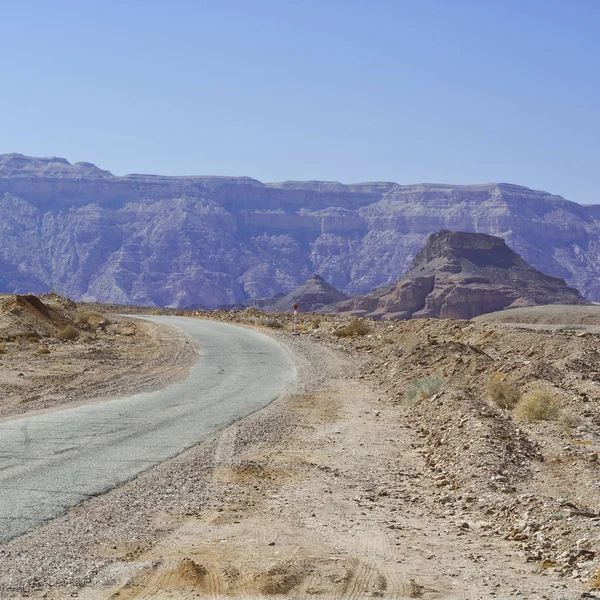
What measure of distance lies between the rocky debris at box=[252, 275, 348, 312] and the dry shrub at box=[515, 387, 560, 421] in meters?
131

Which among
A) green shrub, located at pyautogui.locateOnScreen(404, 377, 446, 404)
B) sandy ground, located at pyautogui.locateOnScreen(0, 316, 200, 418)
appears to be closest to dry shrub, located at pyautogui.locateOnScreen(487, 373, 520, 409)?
green shrub, located at pyautogui.locateOnScreen(404, 377, 446, 404)

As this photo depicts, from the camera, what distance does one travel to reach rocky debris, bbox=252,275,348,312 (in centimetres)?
15375

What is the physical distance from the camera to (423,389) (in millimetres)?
19984

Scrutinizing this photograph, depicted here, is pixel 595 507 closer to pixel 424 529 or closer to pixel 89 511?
pixel 424 529

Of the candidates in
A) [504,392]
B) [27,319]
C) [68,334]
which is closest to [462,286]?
[27,319]

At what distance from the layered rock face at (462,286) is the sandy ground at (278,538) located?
100282 mm

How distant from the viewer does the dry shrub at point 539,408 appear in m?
16.1

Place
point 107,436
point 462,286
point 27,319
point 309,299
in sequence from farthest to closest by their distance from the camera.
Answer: point 309,299 < point 462,286 < point 27,319 < point 107,436

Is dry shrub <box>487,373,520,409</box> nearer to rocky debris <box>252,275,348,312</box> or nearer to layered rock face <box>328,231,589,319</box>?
layered rock face <box>328,231,589,319</box>

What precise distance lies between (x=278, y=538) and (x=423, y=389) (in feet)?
36.8

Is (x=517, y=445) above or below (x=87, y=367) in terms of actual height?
above

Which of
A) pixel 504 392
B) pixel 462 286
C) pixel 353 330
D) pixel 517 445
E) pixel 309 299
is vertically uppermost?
pixel 462 286

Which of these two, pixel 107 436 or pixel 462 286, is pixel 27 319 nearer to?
pixel 107 436

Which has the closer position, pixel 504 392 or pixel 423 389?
pixel 504 392
